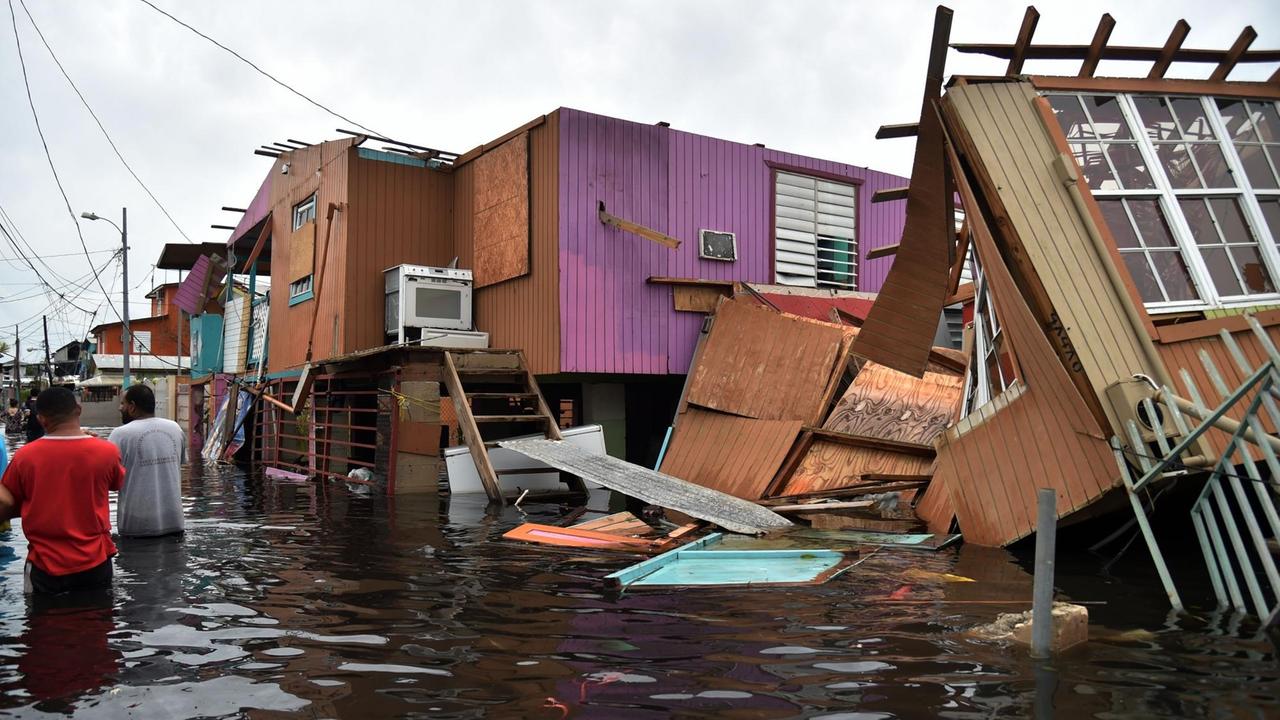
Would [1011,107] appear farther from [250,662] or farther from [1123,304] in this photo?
[250,662]

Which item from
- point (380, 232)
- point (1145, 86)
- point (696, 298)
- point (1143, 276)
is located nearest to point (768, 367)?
point (696, 298)

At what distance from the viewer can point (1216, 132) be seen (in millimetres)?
8641

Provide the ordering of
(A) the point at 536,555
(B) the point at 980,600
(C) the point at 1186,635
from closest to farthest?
(C) the point at 1186,635, (B) the point at 980,600, (A) the point at 536,555

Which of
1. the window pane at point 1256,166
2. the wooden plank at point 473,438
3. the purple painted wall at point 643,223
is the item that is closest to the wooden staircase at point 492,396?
the wooden plank at point 473,438

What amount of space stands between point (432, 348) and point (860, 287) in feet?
28.9

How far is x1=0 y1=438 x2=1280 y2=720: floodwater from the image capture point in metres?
4.14

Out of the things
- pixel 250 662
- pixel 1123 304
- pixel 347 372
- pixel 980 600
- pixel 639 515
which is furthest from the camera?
pixel 347 372

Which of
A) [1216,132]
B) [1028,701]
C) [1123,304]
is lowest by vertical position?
[1028,701]

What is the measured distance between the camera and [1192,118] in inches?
344

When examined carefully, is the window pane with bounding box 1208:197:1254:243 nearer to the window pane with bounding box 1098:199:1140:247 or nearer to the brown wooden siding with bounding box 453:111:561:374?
the window pane with bounding box 1098:199:1140:247

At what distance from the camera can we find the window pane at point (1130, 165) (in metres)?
8.35

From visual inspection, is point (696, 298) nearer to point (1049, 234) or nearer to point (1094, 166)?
point (1094, 166)

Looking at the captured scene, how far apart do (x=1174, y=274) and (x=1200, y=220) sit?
0.68 m

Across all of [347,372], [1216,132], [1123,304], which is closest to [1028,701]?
[1123,304]
